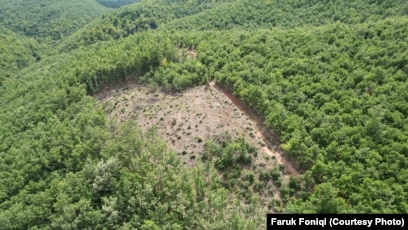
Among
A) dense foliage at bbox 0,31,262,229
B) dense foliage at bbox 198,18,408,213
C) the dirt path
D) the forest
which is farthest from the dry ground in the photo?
dense foliage at bbox 0,31,262,229

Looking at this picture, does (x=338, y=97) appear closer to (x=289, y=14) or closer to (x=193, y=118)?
(x=193, y=118)

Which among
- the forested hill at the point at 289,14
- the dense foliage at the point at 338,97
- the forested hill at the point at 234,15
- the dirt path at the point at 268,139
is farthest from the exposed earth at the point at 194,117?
the forested hill at the point at 234,15

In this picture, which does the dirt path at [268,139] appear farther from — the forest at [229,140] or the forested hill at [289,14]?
the forested hill at [289,14]

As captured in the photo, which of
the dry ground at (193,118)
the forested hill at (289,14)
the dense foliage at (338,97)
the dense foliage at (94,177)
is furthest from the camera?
the forested hill at (289,14)

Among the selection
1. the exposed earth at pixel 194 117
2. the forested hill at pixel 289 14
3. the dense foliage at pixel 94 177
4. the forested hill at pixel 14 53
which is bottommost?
the dense foliage at pixel 94 177

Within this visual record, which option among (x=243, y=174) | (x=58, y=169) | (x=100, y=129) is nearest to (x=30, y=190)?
(x=58, y=169)

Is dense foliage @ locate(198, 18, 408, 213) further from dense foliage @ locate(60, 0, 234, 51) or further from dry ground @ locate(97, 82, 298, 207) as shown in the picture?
dense foliage @ locate(60, 0, 234, 51)
